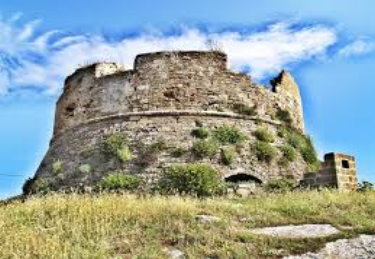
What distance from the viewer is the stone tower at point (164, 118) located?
19.9m

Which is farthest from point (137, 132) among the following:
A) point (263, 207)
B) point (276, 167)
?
point (263, 207)

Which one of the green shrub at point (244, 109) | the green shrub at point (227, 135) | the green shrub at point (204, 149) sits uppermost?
the green shrub at point (244, 109)

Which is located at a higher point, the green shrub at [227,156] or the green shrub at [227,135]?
the green shrub at [227,135]

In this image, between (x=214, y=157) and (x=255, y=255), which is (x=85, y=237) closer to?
(x=255, y=255)

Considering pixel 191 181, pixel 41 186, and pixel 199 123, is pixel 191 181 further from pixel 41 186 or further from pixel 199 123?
pixel 41 186

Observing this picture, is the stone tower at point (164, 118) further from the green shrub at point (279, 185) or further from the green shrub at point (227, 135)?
the green shrub at point (279, 185)

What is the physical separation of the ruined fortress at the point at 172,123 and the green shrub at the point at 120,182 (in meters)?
0.41

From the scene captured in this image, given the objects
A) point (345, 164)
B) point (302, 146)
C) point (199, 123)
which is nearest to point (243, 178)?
point (199, 123)

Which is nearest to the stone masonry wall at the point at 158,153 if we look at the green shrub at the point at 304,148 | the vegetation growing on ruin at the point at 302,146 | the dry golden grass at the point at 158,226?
the vegetation growing on ruin at the point at 302,146

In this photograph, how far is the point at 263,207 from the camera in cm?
1348

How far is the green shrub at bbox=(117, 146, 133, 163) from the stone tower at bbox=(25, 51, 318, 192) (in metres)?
0.06

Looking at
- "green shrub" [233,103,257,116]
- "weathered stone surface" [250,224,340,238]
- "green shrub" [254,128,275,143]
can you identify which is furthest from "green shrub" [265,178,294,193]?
"weathered stone surface" [250,224,340,238]

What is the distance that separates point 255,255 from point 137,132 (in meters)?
11.4

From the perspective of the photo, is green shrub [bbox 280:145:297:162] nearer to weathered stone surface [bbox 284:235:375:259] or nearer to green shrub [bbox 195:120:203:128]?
green shrub [bbox 195:120:203:128]
